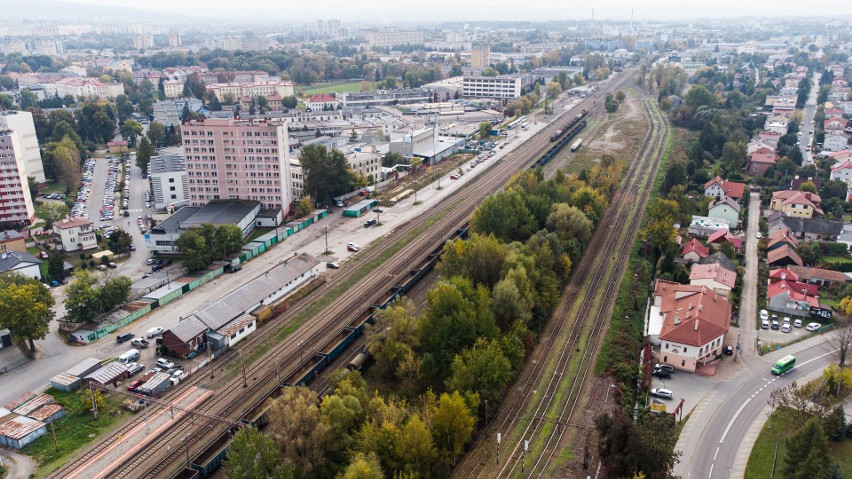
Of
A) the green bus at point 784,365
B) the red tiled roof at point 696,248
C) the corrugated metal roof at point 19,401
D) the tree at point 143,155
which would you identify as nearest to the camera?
the corrugated metal roof at point 19,401

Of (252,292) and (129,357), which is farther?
(252,292)

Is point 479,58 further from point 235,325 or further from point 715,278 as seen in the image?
point 235,325

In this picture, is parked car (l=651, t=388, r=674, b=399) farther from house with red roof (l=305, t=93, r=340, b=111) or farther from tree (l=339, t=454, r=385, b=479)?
house with red roof (l=305, t=93, r=340, b=111)

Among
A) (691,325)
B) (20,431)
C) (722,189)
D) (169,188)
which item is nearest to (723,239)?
(722,189)

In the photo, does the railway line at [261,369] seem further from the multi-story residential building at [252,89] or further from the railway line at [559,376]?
the multi-story residential building at [252,89]

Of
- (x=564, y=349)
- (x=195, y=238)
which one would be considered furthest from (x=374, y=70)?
(x=564, y=349)

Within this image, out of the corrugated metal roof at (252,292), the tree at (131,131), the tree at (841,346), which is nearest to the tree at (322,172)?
the corrugated metal roof at (252,292)

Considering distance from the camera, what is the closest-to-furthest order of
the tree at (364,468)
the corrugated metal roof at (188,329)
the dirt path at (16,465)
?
the tree at (364,468)
the dirt path at (16,465)
the corrugated metal roof at (188,329)
